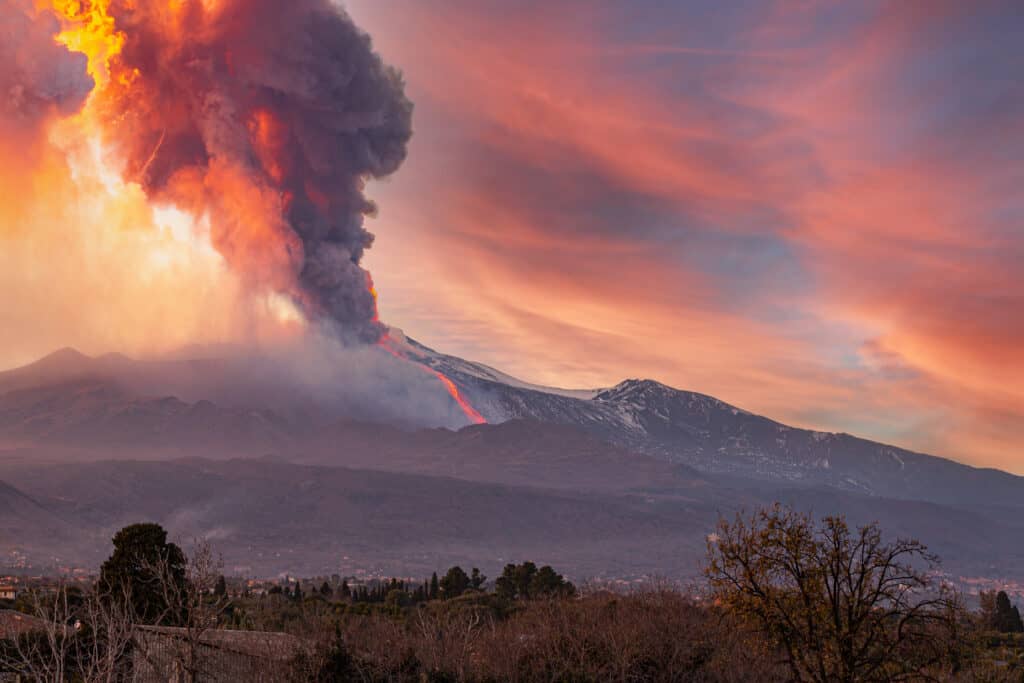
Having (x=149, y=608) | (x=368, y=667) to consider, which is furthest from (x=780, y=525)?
(x=149, y=608)

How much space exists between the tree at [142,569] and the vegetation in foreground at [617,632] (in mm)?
153

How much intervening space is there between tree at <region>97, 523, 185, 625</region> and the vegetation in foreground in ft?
0.50

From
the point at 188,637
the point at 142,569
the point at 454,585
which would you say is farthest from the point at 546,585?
the point at 188,637

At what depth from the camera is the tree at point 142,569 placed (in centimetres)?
6138

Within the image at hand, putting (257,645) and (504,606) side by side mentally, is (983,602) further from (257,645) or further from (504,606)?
(257,645)

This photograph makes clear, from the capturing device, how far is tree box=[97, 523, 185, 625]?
61375mm

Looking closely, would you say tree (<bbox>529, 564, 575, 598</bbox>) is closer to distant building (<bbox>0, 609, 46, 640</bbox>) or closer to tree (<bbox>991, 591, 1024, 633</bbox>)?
tree (<bbox>991, 591, 1024, 633</bbox>)

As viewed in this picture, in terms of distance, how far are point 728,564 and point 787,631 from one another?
2.66 meters

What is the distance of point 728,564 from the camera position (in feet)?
94.7

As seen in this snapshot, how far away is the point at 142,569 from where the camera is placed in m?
62.0

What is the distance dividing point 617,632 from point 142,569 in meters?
32.4

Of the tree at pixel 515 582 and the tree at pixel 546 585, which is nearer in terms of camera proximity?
the tree at pixel 546 585

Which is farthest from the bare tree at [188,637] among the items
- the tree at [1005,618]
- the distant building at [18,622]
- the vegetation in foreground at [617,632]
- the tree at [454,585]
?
the tree at [1005,618]

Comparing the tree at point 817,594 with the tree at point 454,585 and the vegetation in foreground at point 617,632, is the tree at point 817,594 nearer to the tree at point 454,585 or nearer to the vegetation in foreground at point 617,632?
the vegetation in foreground at point 617,632
